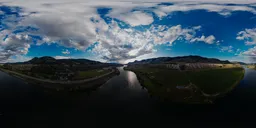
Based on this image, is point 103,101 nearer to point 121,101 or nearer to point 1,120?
point 121,101

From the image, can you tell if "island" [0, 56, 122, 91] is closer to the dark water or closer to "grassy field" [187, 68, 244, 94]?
the dark water

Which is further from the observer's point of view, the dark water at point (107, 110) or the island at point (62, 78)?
the island at point (62, 78)

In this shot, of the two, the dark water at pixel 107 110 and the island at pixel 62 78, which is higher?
the island at pixel 62 78

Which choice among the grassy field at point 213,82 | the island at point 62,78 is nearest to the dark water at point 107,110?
the grassy field at point 213,82

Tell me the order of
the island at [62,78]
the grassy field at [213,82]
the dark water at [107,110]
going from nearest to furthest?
the dark water at [107,110]
the grassy field at [213,82]
the island at [62,78]

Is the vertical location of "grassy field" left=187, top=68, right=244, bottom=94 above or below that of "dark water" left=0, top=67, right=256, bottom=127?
above

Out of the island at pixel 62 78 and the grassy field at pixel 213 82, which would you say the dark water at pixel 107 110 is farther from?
the island at pixel 62 78

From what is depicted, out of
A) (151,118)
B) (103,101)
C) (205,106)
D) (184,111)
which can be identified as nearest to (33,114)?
(103,101)

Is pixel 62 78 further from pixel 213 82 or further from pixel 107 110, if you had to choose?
pixel 213 82

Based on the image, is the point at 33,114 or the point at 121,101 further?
the point at 121,101

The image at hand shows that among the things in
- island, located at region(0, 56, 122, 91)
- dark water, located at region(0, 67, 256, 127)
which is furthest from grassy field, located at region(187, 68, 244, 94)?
island, located at region(0, 56, 122, 91)

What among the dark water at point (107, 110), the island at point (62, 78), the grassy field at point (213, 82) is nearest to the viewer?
the dark water at point (107, 110)
